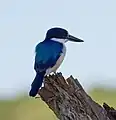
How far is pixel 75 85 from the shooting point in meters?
4.06

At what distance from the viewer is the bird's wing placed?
181 inches

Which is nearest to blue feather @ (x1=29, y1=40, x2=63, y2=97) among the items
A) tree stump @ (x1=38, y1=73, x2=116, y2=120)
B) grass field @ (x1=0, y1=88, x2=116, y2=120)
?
tree stump @ (x1=38, y1=73, x2=116, y2=120)

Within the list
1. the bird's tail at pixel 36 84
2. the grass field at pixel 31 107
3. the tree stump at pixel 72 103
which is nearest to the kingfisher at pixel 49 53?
the bird's tail at pixel 36 84

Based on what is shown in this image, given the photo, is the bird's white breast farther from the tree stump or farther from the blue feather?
the tree stump

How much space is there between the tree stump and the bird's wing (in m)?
0.48

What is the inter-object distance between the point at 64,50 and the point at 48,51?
135 millimetres

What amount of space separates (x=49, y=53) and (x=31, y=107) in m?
6.64

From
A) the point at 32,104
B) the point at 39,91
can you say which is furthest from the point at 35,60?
the point at 32,104

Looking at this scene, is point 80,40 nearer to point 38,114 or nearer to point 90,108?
point 90,108

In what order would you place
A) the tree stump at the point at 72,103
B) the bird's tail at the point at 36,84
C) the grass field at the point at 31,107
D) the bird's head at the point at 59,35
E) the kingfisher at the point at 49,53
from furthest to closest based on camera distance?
the grass field at the point at 31,107 < the bird's head at the point at 59,35 < the kingfisher at the point at 49,53 < the bird's tail at the point at 36,84 < the tree stump at the point at 72,103

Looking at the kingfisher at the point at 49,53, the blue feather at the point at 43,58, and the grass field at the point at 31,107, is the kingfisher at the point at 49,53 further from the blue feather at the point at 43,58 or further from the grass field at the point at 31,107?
the grass field at the point at 31,107

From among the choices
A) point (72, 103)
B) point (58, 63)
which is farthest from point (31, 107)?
point (72, 103)

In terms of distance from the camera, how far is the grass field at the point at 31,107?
421 inches

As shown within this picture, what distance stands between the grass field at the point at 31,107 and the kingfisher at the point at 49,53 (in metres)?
5.40
